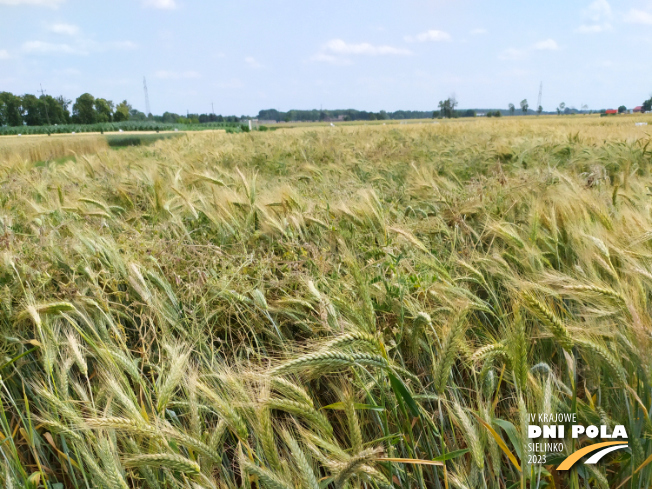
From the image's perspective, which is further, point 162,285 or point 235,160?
point 235,160

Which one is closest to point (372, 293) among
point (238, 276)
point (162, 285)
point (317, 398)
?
point (317, 398)

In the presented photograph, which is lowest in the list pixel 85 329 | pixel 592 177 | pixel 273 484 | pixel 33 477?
pixel 33 477

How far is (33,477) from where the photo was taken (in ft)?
3.77

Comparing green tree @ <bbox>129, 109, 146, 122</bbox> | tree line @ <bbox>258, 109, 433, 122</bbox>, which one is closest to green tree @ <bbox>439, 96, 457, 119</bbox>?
tree line @ <bbox>258, 109, 433, 122</bbox>

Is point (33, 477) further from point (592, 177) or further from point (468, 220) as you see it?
point (592, 177)

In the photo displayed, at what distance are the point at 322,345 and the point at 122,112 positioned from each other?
299ft

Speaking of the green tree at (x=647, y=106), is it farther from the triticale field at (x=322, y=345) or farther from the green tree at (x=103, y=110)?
the green tree at (x=103, y=110)

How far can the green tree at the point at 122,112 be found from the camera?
7694cm

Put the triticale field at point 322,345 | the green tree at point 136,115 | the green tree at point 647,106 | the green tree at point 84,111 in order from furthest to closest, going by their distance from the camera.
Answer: the green tree at point 136,115
the green tree at point 84,111
the green tree at point 647,106
the triticale field at point 322,345

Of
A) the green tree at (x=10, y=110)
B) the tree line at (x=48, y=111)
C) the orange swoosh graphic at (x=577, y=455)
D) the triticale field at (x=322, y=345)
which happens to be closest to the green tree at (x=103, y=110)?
the tree line at (x=48, y=111)

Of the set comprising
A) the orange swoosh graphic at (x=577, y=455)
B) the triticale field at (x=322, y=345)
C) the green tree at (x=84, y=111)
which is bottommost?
the orange swoosh graphic at (x=577, y=455)

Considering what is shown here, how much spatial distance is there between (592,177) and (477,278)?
2729 millimetres

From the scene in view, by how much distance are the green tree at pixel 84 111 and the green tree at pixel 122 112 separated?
3848mm

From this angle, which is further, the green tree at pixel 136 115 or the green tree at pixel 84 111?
the green tree at pixel 136 115
